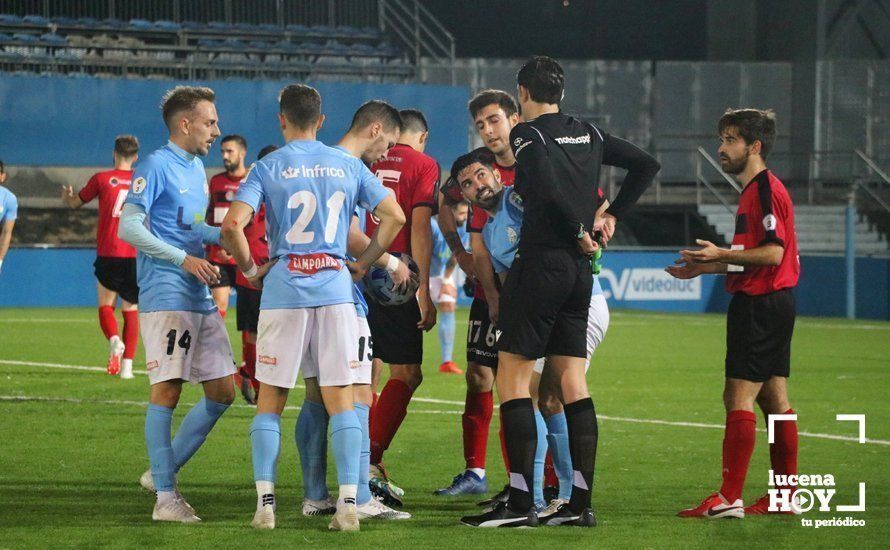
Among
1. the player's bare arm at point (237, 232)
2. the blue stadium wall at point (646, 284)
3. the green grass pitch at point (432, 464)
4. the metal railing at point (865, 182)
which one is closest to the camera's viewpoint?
the player's bare arm at point (237, 232)

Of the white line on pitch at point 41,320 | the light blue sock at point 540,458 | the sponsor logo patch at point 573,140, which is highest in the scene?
the sponsor logo patch at point 573,140

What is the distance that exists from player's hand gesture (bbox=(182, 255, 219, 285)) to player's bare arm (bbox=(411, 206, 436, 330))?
1201 millimetres

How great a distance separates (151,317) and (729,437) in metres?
3.07

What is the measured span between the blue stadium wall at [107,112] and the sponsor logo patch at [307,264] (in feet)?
69.2

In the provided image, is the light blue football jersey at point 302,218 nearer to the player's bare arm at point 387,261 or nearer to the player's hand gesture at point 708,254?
the player's bare arm at point 387,261

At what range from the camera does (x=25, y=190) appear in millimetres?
26750

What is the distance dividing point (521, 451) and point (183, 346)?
6.02 feet

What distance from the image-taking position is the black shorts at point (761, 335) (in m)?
6.58

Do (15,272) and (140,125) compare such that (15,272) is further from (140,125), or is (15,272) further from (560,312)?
(560,312)

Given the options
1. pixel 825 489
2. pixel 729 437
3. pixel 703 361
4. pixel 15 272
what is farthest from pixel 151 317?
pixel 15 272

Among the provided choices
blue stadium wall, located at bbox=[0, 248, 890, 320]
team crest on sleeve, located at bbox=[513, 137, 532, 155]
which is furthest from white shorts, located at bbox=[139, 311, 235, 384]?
blue stadium wall, located at bbox=[0, 248, 890, 320]

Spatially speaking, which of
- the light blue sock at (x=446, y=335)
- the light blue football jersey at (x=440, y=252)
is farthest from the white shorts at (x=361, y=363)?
the light blue sock at (x=446, y=335)

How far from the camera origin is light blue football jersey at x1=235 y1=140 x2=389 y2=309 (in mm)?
6047

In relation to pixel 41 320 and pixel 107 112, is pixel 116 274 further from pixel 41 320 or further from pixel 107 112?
pixel 107 112
